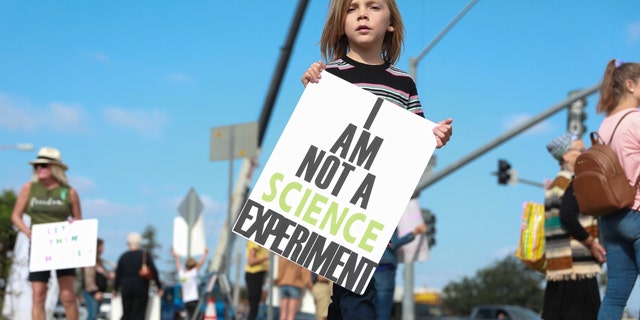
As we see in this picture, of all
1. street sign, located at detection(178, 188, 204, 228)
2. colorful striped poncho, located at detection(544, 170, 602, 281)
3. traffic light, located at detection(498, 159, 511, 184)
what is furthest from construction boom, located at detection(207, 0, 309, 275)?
colorful striped poncho, located at detection(544, 170, 602, 281)

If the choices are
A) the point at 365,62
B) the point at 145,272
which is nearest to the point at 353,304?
the point at 365,62

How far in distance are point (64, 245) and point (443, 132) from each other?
4.55 m

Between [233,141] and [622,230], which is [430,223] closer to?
[233,141]

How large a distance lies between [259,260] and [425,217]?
7314 mm

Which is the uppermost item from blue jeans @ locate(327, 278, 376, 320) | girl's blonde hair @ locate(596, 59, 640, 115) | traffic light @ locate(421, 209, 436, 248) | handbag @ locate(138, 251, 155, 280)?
traffic light @ locate(421, 209, 436, 248)

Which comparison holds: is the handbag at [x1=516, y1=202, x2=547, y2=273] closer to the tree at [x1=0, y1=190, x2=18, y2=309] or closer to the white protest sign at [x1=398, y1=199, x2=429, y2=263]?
the white protest sign at [x1=398, y1=199, x2=429, y2=263]

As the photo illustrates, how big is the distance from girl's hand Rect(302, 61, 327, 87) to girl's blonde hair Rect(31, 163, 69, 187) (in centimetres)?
451

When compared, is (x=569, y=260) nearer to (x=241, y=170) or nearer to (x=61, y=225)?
(x=61, y=225)

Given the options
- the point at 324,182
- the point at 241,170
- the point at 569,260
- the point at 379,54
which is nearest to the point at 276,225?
the point at 324,182

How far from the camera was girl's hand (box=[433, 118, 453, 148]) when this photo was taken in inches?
185

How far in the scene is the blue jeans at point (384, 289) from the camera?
9023mm

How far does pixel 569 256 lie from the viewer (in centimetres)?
775

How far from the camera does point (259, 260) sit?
13414 millimetres

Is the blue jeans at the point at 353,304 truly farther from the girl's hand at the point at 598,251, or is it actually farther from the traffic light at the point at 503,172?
the traffic light at the point at 503,172
